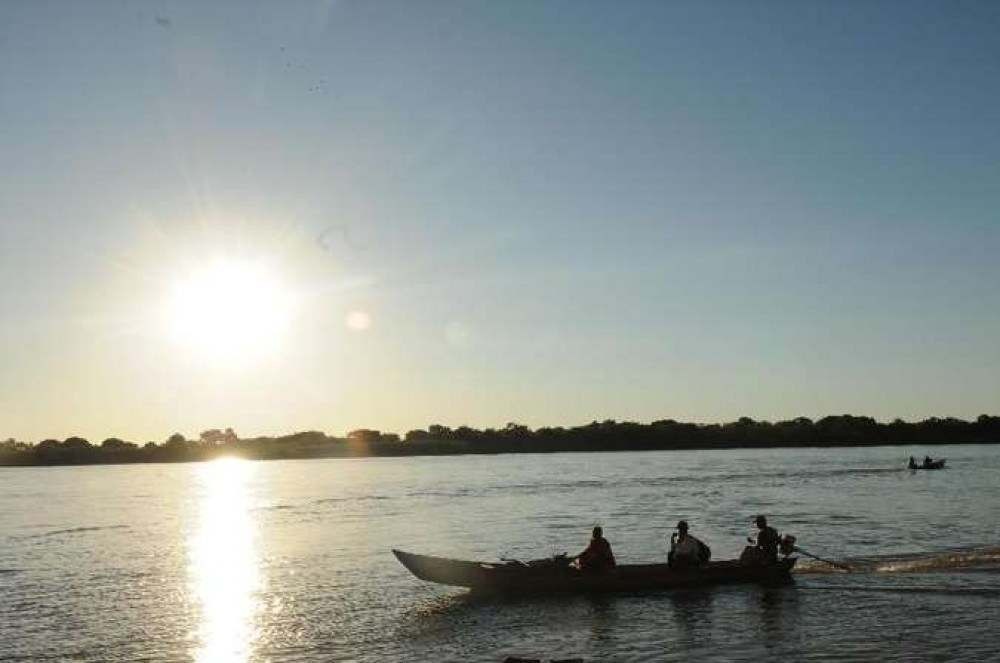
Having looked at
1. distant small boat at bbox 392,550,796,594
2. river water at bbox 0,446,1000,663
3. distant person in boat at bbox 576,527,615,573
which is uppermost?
distant person in boat at bbox 576,527,615,573

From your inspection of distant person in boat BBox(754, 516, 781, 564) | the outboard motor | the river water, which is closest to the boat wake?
the river water

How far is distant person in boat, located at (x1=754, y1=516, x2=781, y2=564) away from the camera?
113ft

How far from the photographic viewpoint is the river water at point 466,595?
85.1ft

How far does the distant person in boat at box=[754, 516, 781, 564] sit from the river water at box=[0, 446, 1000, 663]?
1.24m

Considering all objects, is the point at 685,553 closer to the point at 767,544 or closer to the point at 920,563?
the point at 767,544

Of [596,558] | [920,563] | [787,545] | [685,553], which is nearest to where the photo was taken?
[596,558]

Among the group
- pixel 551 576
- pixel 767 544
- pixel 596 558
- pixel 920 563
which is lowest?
pixel 920 563

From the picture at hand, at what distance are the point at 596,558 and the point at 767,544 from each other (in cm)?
715

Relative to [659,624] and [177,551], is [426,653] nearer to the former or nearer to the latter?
[659,624]

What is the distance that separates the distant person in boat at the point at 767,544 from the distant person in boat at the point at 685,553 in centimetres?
229

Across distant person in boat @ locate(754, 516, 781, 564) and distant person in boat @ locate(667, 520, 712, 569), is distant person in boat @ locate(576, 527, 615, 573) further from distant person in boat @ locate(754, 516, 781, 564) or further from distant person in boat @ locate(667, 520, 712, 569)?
distant person in boat @ locate(754, 516, 781, 564)

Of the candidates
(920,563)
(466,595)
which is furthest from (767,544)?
(466,595)

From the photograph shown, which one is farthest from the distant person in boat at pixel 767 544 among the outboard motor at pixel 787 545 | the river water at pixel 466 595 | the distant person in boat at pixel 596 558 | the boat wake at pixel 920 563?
the distant person in boat at pixel 596 558

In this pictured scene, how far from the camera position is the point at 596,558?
3259cm
